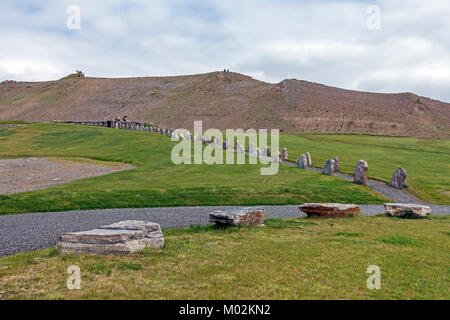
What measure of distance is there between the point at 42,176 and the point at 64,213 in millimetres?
10870

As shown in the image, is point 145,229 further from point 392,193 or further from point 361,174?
point 392,193

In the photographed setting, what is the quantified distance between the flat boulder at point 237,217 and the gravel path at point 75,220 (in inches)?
70.2

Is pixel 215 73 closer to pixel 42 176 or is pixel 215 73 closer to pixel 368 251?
pixel 42 176

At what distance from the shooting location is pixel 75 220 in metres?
15.9

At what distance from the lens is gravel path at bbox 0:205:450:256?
40.8 feet

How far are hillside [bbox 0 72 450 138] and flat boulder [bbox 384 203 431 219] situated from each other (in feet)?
222

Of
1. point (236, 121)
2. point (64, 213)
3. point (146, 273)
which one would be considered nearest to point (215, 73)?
point (236, 121)

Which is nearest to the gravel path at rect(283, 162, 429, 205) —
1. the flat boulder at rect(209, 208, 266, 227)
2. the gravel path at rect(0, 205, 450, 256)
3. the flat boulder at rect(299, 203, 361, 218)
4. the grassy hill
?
the grassy hill

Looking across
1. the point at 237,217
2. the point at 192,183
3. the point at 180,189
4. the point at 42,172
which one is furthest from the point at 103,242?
the point at 42,172

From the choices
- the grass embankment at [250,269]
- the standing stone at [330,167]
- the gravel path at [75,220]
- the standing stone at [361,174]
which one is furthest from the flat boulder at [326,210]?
the standing stone at [330,167]

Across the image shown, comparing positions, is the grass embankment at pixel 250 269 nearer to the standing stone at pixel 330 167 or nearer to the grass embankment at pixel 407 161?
the grass embankment at pixel 407 161

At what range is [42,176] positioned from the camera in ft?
88.1

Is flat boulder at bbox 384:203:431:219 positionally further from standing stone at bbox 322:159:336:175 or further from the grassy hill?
standing stone at bbox 322:159:336:175

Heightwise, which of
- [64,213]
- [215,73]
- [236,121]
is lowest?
[64,213]
